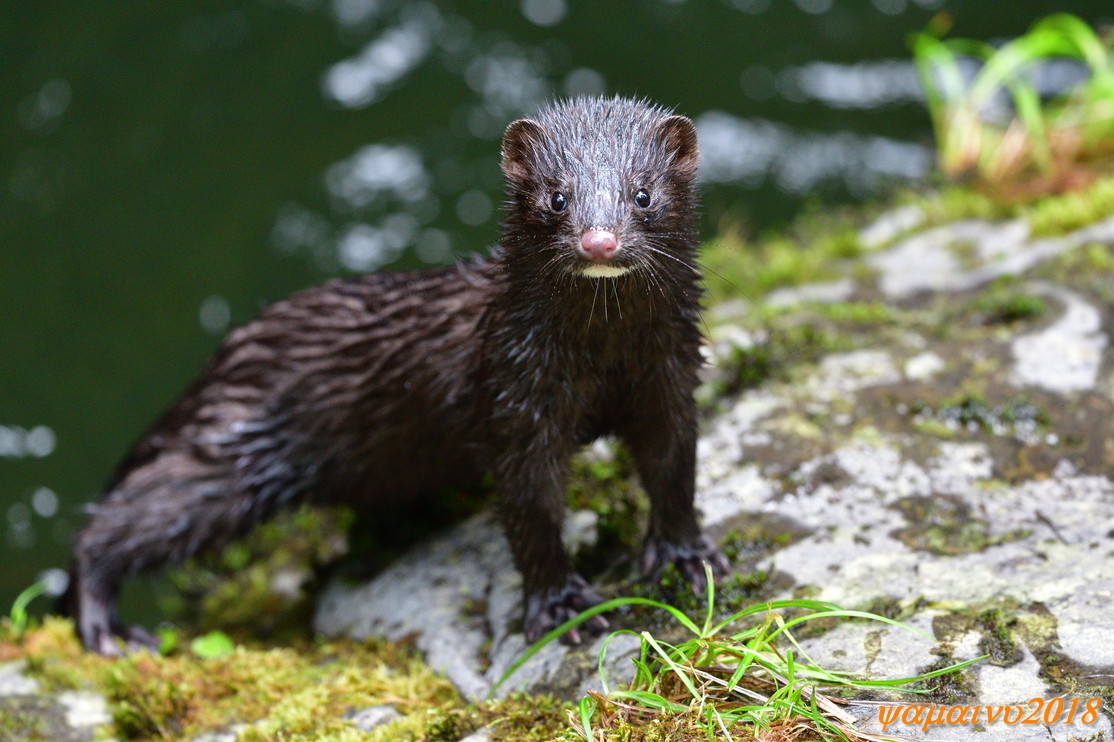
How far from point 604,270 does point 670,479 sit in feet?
4.04

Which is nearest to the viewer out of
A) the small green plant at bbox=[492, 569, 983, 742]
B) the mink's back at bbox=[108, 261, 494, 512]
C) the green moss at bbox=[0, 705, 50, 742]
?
the small green plant at bbox=[492, 569, 983, 742]

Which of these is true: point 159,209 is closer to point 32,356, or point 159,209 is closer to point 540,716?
point 32,356

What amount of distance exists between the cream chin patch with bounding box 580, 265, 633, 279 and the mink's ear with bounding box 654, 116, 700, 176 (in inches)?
21.8

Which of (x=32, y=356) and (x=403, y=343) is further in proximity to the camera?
(x=32, y=356)

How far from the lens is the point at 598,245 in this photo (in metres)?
3.41

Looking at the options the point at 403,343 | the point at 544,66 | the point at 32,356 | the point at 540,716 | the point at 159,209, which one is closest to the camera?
the point at 540,716

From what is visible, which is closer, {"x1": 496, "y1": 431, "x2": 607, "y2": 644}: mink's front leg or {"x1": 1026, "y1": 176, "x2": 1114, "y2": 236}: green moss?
{"x1": 496, "y1": 431, "x2": 607, "y2": 644}: mink's front leg

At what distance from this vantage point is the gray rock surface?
3596 millimetres

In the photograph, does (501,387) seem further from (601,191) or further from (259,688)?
(259,688)

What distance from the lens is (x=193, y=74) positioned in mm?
9203

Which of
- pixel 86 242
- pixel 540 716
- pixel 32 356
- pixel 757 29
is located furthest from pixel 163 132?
pixel 540 716

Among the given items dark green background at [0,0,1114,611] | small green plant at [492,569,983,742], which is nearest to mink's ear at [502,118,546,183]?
small green plant at [492,569,983,742]

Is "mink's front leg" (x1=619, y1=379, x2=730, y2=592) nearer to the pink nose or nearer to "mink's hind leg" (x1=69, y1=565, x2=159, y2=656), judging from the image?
the pink nose

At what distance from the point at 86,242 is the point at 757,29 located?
21.0ft
